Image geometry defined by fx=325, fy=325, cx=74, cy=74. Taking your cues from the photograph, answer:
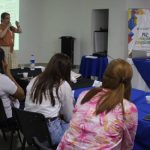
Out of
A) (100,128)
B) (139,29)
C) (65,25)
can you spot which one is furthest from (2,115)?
(65,25)

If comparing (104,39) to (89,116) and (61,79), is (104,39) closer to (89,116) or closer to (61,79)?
(61,79)

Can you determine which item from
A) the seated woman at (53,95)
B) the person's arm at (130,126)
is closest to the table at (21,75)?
the seated woman at (53,95)

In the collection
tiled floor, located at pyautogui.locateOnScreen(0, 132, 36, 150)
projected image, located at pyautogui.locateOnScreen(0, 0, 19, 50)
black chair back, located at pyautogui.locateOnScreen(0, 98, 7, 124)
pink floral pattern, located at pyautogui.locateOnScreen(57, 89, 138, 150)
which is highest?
projected image, located at pyautogui.locateOnScreen(0, 0, 19, 50)

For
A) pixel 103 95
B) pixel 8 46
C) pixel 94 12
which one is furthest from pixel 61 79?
pixel 94 12

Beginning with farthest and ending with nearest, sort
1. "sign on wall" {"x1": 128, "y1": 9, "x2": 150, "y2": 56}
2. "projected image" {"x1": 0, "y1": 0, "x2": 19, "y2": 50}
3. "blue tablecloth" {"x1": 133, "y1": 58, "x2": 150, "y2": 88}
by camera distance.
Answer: "projected image" {"x1": 0, "y1": 0, "x2": 19, "y2": 50} → "sign on wall" {"x1": 128, "y1": 9, "x2": 150, "y2": 56} → "blue tablecloth" {"x1": 133, "y1": 58, "x2": 150, "y2": 88}

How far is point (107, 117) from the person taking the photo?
165 cm

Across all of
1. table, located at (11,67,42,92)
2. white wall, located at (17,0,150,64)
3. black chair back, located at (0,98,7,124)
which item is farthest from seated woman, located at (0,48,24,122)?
white wall, located at (17,0,150,64)

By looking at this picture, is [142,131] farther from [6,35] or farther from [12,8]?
[12,8]

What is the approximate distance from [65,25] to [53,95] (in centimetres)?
677

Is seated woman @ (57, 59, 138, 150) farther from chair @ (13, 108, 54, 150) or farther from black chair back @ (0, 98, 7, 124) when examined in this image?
black chair back @ (0, 98, 7, 124)

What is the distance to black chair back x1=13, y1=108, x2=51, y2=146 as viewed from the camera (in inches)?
88.0

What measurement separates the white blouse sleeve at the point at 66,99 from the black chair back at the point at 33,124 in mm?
252

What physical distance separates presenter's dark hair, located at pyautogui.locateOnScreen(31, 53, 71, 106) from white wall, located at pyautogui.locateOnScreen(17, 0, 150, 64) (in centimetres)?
553

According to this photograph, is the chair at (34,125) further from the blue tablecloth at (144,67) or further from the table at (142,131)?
the blue tablecloth at (144,67)
